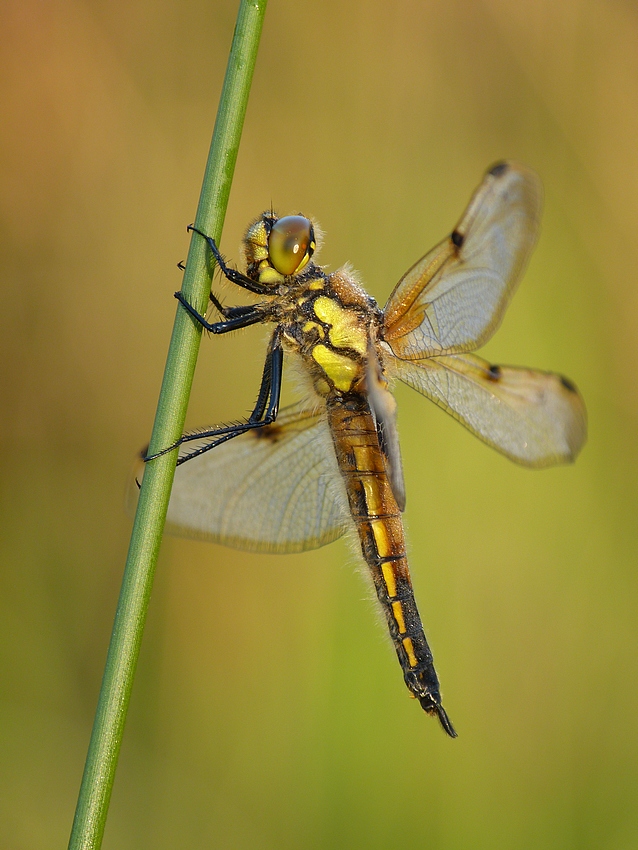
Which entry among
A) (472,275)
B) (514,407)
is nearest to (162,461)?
(472,275)

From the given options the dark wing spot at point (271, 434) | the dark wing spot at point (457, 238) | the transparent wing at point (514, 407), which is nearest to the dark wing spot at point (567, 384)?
the transparent wing at point (514, 407)

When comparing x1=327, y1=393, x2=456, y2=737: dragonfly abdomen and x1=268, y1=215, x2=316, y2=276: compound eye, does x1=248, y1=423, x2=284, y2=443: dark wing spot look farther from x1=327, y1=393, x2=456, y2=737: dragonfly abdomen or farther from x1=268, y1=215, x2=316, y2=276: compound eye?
x1=268, y1=215, x2=316, y2=276: compound eye

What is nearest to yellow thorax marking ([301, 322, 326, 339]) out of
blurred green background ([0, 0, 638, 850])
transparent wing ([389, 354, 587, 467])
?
transparent wing ([389, 354, 587, 467])

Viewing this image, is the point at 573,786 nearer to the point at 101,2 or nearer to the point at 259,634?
the point at 259,634

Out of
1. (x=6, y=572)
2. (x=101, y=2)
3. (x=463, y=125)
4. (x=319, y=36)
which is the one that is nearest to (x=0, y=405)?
(x=6, y=572)

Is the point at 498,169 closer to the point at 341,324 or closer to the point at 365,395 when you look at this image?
the point at 341,324

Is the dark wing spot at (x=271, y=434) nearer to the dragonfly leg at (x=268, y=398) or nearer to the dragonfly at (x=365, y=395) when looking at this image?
the dragonfly at (x=365, y=395)
